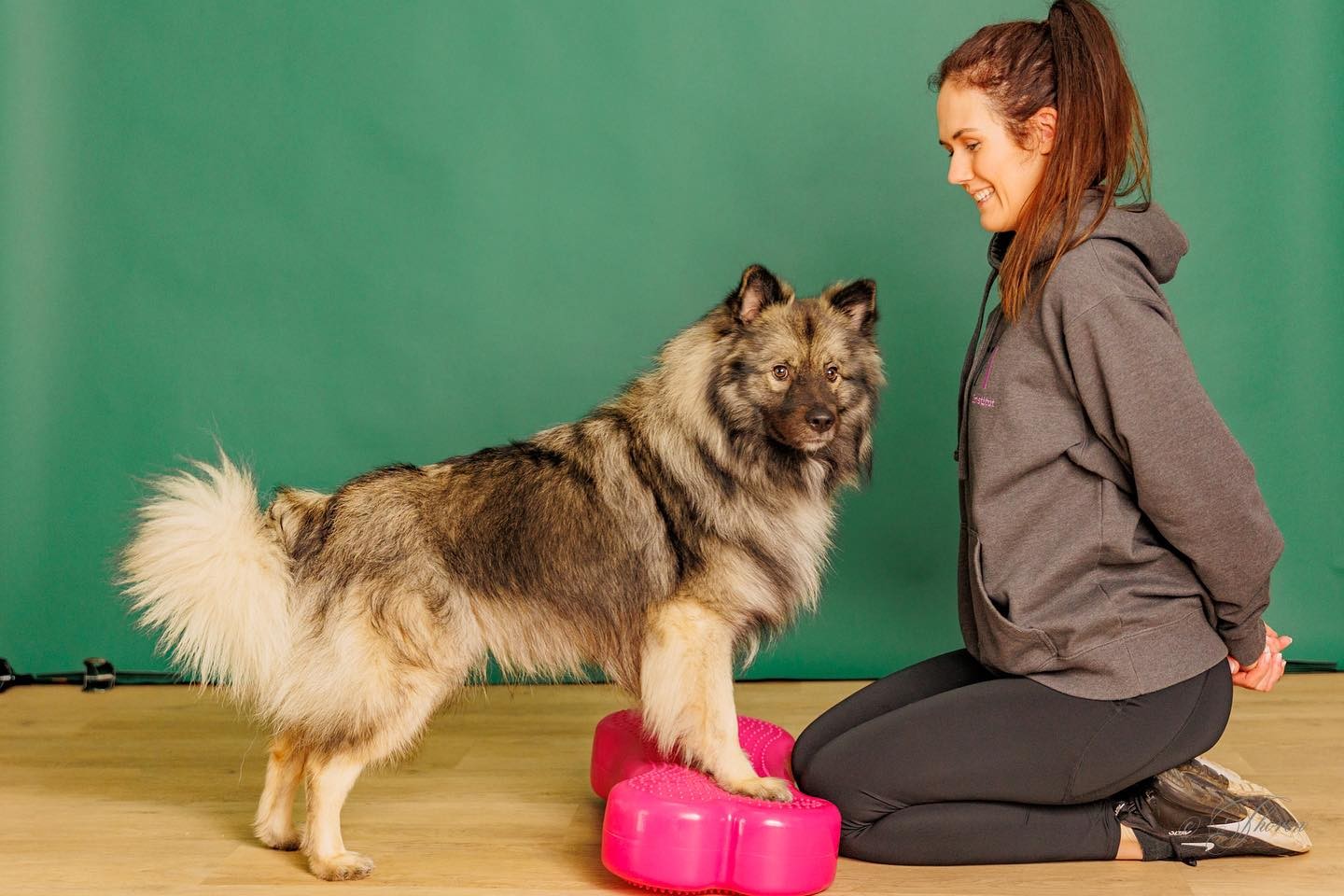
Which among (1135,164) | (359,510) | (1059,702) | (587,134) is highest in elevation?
(587,134)

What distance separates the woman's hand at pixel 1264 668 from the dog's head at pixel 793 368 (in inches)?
34.7

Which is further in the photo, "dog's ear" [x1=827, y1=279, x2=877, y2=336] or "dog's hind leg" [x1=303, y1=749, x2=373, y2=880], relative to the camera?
"dog's ear" [x1=827, y1=279, x2=877, y2=336]

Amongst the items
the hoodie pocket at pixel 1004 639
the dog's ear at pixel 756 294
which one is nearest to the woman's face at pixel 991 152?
the dog's ear at pixel 756 294

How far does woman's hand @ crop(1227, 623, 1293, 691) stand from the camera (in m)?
2.28

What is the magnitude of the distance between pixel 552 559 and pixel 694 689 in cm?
40

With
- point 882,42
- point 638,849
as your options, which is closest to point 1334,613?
point 882,42

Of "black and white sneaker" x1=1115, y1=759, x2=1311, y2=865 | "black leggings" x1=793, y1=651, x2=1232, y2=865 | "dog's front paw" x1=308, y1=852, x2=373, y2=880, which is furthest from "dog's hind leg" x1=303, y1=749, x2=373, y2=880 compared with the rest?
"black and white sneaker" x1=1115, y1=759, x2=1311, y2=865

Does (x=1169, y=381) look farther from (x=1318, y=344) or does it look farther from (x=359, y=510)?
(x=1318, y=344)

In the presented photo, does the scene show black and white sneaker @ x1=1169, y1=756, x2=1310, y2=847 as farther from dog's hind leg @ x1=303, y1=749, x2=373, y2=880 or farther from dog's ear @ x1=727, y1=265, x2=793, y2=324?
dog's hind leg @ x1=303, y1=749, x2=373, y2=880

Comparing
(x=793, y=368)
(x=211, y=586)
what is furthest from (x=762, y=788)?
(x=211, y=586)

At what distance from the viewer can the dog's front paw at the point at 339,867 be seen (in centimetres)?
225

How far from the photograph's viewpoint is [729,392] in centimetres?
249

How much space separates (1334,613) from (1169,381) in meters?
2.19

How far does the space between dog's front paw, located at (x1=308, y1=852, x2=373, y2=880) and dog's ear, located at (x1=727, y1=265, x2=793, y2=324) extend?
1.37m
